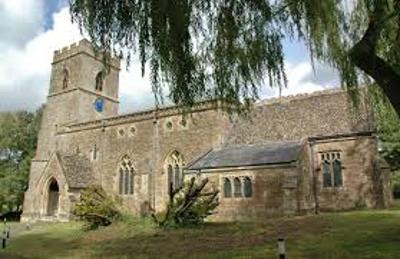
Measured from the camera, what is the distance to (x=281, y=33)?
740 centimetres

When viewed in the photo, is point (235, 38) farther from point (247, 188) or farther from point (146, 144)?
point (146, 144)

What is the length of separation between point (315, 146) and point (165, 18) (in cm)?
2106

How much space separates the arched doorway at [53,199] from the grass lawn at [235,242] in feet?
51.5

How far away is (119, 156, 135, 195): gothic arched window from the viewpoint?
3419cm

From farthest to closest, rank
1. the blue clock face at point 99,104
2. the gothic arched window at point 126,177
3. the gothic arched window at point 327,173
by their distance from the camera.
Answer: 1. the blue clock face at point 99,104
2. the gothic arched window at point 126,177
3. the gothic arched window at point 327,173

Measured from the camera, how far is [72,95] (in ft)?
138

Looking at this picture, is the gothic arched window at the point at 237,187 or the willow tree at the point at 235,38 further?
the gothic arched window at the point at 237,187

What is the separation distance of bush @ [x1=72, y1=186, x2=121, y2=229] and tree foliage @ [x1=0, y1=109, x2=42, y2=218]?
20.7 metres

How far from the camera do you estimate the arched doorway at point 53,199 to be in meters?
35.8

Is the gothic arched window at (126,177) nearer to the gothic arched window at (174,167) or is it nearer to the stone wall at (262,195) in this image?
the gothic arched window at (174,167)

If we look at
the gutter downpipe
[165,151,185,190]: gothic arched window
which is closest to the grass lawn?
the gutter downpipe

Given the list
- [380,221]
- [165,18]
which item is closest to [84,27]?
[165,18]

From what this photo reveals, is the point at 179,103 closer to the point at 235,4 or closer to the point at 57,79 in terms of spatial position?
the point at 235,4

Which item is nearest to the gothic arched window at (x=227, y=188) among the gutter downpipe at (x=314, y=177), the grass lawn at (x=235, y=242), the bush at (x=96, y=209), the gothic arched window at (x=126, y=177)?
the gutter downpipe at (x=314, y=177)
